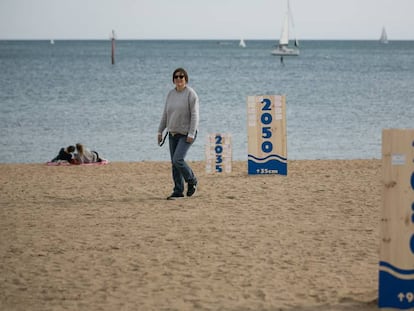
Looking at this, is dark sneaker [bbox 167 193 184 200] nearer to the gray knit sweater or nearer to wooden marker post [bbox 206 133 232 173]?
the gray knit sweater

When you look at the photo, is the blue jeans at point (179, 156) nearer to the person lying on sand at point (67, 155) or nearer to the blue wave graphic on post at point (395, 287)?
the blue wave graphic on post at point (395, 287)

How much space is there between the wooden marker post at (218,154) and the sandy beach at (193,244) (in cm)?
79

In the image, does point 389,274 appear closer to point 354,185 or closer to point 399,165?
point 399,165

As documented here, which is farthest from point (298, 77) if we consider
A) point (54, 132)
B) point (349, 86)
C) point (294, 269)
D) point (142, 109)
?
point (294, 269)

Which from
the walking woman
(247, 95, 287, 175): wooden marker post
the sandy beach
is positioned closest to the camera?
the sandy beach

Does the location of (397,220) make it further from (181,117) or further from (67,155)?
(67,155)

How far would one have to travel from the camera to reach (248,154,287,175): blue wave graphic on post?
12.4m

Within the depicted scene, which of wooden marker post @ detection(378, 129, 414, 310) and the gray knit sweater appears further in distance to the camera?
the gray knit sweater

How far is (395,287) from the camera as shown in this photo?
562 centimetres

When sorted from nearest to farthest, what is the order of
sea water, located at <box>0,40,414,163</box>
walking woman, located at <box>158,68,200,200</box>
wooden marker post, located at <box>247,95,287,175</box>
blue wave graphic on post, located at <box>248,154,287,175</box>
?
walking woman, located at <box>158,68,200,200</box> < wooden marker post, located at <box>247,95,287,175</box> < blue wave graphic on post, located at <box>248,154,287,175</box> < sea water, located at <box>0,40,414,163</box>

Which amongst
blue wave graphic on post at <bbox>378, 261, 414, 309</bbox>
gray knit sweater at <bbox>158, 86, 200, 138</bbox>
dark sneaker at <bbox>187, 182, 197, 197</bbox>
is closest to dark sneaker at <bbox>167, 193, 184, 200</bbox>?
dark sneaker at <bbox>187, 182, 197, 197</bbox>

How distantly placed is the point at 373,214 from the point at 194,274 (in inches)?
125

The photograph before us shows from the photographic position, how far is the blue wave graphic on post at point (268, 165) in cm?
1241

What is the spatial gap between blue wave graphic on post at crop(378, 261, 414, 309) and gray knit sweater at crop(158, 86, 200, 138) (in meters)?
4.56
